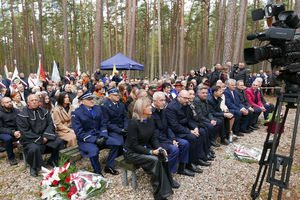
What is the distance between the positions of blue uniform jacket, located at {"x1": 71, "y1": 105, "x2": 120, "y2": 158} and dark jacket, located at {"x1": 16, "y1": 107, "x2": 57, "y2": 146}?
73 cm

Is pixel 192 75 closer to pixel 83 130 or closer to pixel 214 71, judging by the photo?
pixel 214 71

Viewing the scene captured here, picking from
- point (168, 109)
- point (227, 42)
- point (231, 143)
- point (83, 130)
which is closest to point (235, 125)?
point (231, 143)

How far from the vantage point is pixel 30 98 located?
3672 mm

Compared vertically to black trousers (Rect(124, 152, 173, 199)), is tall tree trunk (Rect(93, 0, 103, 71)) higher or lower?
higher

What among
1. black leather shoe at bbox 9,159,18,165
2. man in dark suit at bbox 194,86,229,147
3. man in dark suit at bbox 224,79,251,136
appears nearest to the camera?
black leather shoe at bbox 9,159,18,165

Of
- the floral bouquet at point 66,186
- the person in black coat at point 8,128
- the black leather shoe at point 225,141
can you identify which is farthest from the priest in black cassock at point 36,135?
the black leather shoe at point 225,141

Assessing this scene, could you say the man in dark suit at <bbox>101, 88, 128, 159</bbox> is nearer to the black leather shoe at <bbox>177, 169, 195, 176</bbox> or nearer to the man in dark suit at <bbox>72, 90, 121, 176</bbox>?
the man in dark suit at <bbox>72, 90, 121, 176</bbox>

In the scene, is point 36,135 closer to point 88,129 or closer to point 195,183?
point 88,129

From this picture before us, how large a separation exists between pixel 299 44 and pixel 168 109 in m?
2.27

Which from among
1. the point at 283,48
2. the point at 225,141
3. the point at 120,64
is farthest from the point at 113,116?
the point at 120,64

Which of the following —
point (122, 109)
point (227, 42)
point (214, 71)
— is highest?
point (227, 42)

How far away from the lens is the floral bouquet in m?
2.77

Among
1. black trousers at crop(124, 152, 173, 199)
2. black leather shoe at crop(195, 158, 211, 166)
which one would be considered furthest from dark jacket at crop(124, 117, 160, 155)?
black leather shoe at crop(195, 158, 211, 166)

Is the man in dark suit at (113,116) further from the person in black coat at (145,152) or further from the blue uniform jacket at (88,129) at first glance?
the person in black coat at (145,152)
